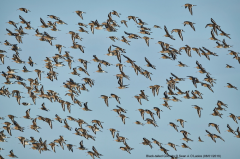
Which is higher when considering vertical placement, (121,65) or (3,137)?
(121,65)

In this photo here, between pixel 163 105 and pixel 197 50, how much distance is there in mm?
5799

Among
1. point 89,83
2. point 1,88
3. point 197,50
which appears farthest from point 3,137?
point 197,50

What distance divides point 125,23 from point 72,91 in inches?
311

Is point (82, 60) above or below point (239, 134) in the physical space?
above

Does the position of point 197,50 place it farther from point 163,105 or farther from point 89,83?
point 89,83

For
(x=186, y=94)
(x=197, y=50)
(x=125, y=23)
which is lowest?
(x=186, y=94)

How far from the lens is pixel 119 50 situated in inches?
1960

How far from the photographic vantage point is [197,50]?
5138 centimetres

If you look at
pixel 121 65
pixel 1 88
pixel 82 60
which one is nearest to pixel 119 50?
pixel 121 65

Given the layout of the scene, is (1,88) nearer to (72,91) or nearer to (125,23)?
(72,91)

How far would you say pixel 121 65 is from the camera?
5088 cm

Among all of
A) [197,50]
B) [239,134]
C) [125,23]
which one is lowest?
[239,134]

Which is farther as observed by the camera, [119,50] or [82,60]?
[82,60]

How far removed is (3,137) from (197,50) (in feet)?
62.2
